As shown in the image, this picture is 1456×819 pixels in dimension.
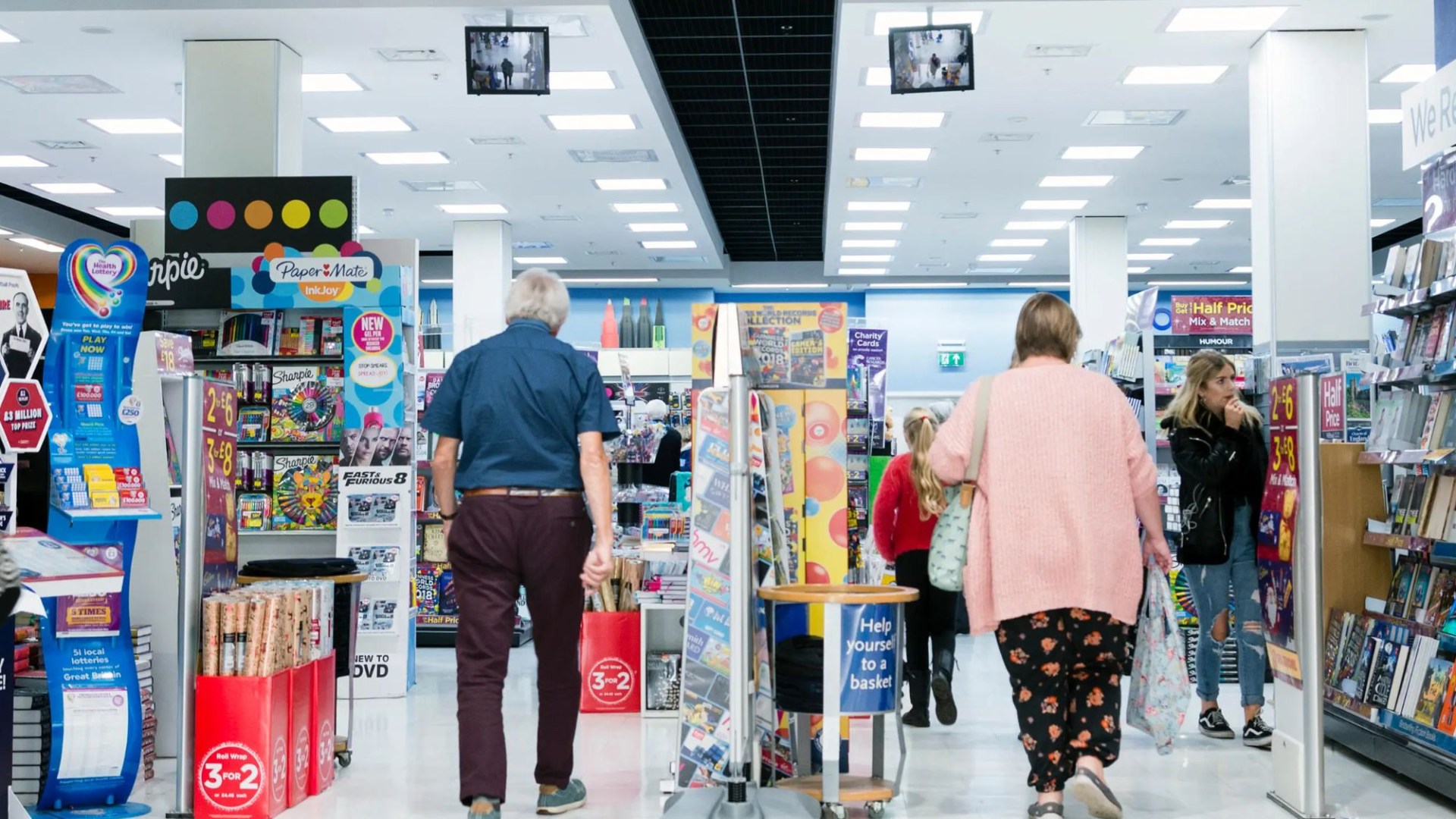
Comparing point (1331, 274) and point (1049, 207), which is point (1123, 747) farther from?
point (1049, 207)

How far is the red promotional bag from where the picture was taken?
6391 millimetres

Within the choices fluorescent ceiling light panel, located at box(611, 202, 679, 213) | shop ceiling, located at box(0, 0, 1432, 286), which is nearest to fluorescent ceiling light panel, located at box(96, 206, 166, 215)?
shop ceiling, located at box(0, 0, 1432, 286)

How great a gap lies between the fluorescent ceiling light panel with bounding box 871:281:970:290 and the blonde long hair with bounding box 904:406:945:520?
13.8 meters

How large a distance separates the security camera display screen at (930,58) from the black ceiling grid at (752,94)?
1.75 m

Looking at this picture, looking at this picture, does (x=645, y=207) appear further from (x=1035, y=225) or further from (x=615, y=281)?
(x=615, y=281)

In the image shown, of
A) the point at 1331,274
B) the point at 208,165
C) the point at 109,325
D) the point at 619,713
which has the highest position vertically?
the point at 208,165

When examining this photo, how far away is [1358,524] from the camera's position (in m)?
4.98

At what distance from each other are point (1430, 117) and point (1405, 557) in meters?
1.58

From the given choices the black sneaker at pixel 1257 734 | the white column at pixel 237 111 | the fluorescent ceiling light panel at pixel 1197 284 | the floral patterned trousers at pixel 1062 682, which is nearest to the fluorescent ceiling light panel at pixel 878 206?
the white column at pixel 237 111

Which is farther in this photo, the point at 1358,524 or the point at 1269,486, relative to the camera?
the point at 1358,524

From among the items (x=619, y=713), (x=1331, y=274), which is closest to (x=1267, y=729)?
(x=619, y=713)

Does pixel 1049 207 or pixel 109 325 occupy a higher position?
pixel 1049 207

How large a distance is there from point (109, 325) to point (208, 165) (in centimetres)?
415

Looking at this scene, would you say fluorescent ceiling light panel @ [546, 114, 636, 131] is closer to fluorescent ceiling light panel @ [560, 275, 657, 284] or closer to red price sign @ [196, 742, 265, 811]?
red price sign @ [196, 742, 265, 811]
